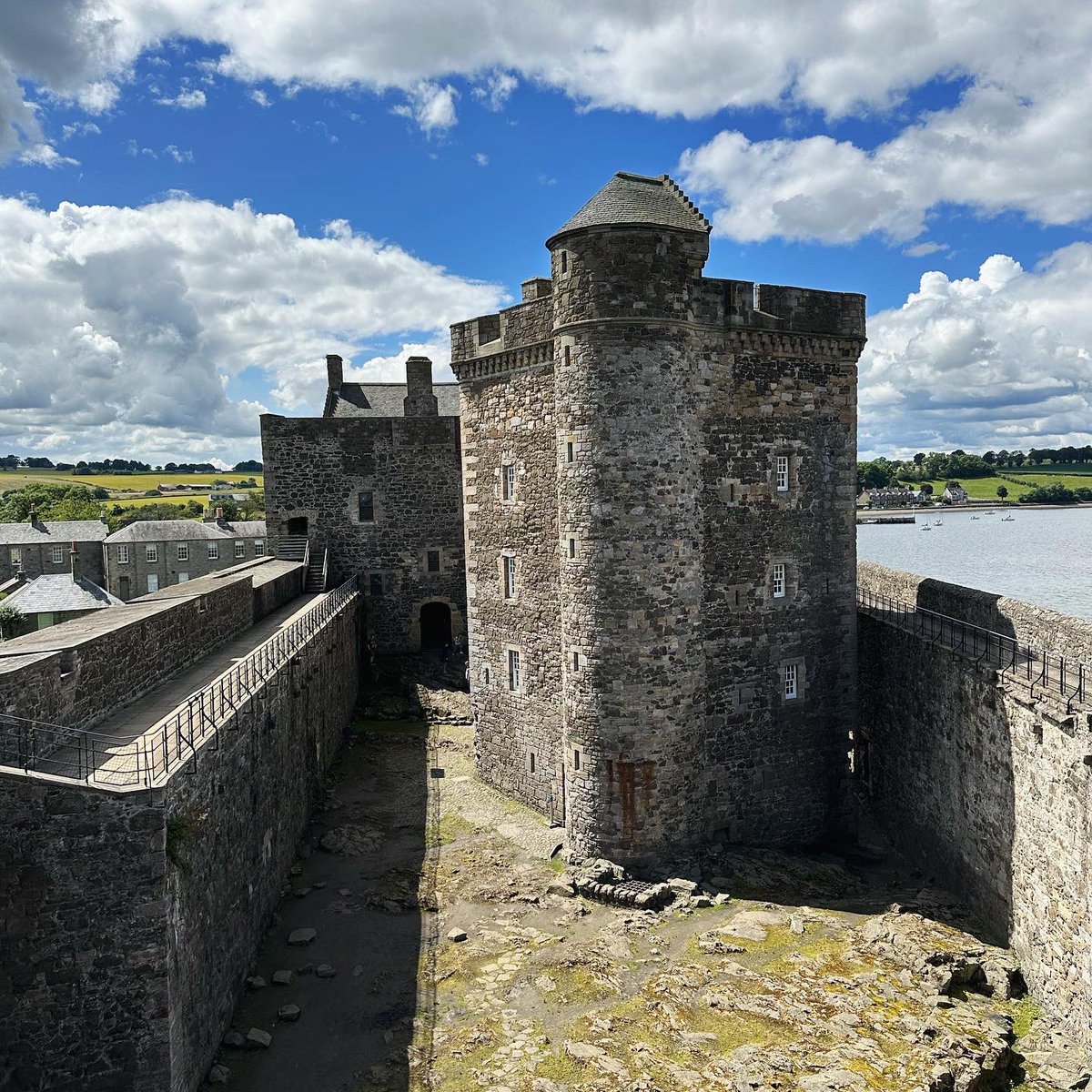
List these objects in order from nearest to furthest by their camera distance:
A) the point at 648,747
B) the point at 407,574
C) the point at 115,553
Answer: the point at 648,747 → the point at 407,574 → the point at 115,553

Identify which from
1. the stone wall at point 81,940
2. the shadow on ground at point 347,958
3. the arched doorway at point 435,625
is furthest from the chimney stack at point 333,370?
the stone wall at point 81,940

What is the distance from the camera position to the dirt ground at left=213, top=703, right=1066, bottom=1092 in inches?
479

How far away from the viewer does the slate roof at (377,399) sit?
123 ft

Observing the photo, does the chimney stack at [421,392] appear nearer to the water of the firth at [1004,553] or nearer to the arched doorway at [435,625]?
the arched doorway at [435,625]

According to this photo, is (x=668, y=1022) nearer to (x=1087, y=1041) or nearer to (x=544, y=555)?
(x=1087, y=1041)

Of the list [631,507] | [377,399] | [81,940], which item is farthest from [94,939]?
[377,399]

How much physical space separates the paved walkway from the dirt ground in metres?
4.56

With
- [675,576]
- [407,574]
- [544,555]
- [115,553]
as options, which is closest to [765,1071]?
[675,576]

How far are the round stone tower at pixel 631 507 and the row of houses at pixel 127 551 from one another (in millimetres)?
36142

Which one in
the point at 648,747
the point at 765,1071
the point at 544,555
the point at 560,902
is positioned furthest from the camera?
the point at 544,555

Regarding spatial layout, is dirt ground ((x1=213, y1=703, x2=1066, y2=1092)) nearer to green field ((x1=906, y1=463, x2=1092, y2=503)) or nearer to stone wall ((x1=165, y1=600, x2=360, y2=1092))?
stone wall ((x1=165, y1=600, x2=360, y2=1092))

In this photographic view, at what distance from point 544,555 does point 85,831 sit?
1266 cm

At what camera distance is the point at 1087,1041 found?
41.3ft

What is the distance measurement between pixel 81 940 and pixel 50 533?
63.3m
